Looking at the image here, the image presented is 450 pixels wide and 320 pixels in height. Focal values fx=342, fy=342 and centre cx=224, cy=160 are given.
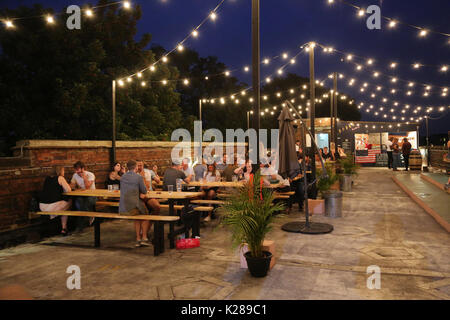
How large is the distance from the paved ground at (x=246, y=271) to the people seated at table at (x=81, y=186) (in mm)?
524

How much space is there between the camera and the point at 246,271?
466 cm

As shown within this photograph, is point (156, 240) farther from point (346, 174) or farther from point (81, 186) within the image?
point (346, 174)

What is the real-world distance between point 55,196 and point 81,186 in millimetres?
807

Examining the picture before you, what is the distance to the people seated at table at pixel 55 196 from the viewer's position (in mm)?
6766

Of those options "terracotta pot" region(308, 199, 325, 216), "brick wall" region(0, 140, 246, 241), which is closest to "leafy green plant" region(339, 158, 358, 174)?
"terracotta pot" region(308, 199, 325, 216)

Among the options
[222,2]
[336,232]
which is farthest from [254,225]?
[222,2]

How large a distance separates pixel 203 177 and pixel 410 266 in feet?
17.2

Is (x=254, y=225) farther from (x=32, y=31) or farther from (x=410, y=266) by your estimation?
(x=32, y=31)

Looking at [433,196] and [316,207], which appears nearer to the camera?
[316,207]

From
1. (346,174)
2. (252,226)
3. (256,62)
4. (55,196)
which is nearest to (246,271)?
(252,226)

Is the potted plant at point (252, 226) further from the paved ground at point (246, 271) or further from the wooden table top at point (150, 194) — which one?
the wooden table top at point (150, 194)

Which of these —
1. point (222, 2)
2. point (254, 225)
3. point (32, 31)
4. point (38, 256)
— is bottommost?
point (38, 256)

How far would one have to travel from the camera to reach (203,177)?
881 centimetres

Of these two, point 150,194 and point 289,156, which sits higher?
point 289,156
